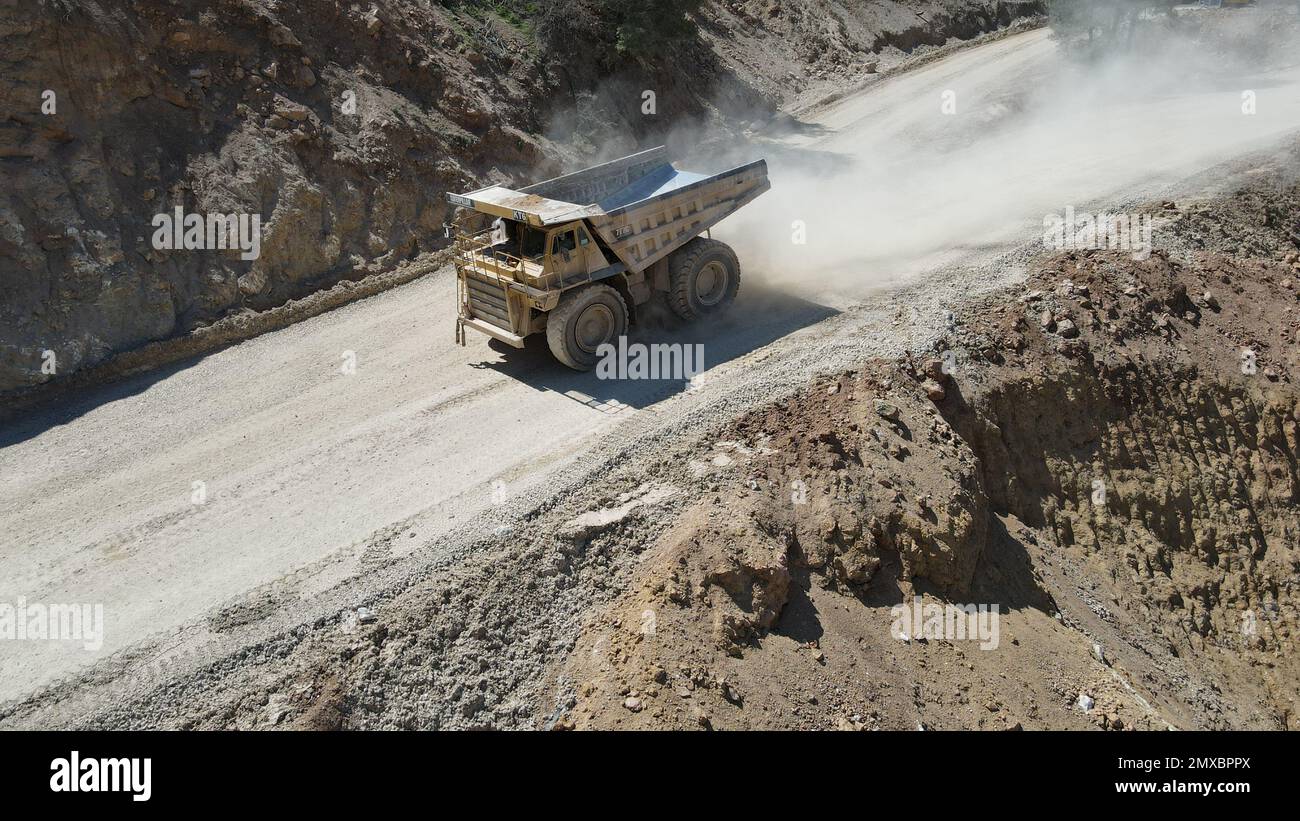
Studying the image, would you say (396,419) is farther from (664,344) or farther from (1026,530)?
(1026,530)

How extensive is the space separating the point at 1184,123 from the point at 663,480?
66.8 ft

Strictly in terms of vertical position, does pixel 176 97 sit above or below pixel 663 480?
above

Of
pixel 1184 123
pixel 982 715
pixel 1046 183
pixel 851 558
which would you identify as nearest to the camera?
pixel 982 715

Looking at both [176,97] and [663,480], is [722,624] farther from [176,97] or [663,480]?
[176,97]

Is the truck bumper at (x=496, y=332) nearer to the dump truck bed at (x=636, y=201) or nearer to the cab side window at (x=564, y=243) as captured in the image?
the cab side window at (x=564, y=243)

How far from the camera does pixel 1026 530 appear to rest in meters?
13.2

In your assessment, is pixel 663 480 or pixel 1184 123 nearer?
pixel 663 480

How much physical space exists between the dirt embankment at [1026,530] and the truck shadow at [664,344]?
2.07m

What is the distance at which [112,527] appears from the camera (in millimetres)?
11156
